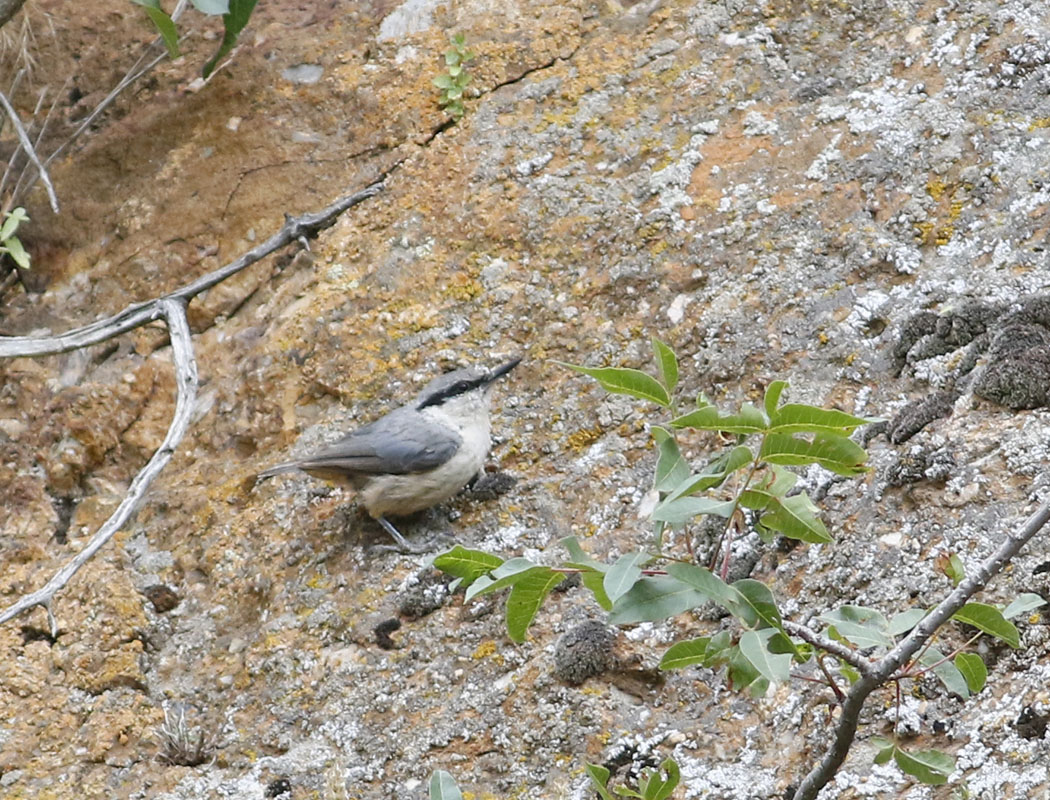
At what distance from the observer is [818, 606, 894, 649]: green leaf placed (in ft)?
6.57

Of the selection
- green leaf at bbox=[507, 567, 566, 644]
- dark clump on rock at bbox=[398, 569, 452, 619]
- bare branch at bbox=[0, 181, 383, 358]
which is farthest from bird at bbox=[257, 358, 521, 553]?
green leaf at bbox=[507, 567, 566, 644]

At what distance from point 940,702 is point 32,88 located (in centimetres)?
464

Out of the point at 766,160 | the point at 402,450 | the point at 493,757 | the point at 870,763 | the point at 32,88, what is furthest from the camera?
the point at 32,88

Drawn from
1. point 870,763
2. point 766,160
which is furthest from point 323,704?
point 766,160

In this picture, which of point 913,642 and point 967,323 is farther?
point 967,323

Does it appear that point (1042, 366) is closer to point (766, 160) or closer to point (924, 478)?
point (924, 478)

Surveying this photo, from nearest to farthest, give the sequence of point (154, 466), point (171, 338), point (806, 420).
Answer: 1. point (806, 420)
2. point (154, 466)
3. point (171, 338)

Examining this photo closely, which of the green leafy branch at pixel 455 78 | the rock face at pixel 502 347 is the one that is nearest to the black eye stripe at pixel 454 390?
the rock face at pixel 502 347

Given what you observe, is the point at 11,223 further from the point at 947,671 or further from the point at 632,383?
the point at 947,671

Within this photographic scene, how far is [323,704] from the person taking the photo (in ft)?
11.3

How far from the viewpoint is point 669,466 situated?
2018 millimetres

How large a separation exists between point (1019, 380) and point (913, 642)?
57.9 inches

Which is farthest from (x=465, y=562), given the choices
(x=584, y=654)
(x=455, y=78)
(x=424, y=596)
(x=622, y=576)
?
(x=455, y=78)

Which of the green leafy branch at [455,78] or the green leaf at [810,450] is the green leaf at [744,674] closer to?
the green leaf at [810,450]
